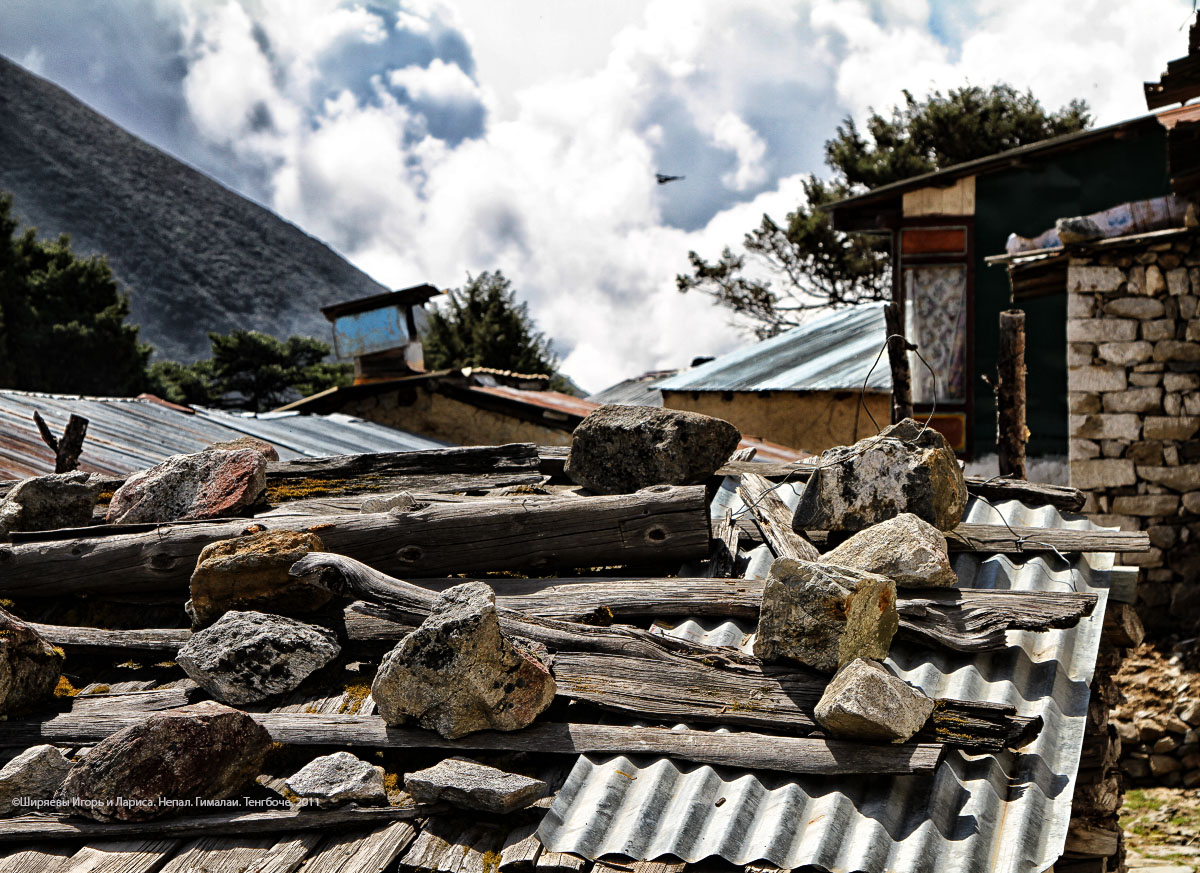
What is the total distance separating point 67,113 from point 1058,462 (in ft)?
314

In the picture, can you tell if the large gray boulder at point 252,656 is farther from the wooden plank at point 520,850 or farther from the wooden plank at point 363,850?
the wooden plank at point 520,850

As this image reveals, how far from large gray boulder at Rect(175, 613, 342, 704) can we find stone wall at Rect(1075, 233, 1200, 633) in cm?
813

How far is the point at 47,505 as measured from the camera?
176 inches

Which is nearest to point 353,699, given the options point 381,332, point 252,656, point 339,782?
point 252,656

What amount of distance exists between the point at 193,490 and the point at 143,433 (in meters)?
4.52

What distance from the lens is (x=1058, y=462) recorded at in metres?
11.5

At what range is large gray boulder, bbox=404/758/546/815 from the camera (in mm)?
2531

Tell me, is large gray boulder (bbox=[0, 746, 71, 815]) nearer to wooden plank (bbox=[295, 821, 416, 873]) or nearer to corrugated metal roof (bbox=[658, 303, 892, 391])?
wooden plank (bbox=[295, 821, 416, 873])

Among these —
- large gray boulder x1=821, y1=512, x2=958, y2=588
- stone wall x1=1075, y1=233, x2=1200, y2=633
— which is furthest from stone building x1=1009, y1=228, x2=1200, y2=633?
large gray boulder x1=821, y1=512, x2=958, y2=588

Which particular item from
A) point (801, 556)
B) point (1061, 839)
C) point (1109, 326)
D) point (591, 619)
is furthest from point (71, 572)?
point (1109, 326)

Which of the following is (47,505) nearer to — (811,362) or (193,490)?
(193,490)

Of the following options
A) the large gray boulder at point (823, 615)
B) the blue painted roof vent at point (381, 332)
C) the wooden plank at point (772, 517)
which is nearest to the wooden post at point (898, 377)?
the wooden plank at point (772, 517)

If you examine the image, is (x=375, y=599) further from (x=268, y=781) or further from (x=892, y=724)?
(x=892, y=724)

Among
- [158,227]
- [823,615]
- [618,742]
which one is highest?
[158,227]
